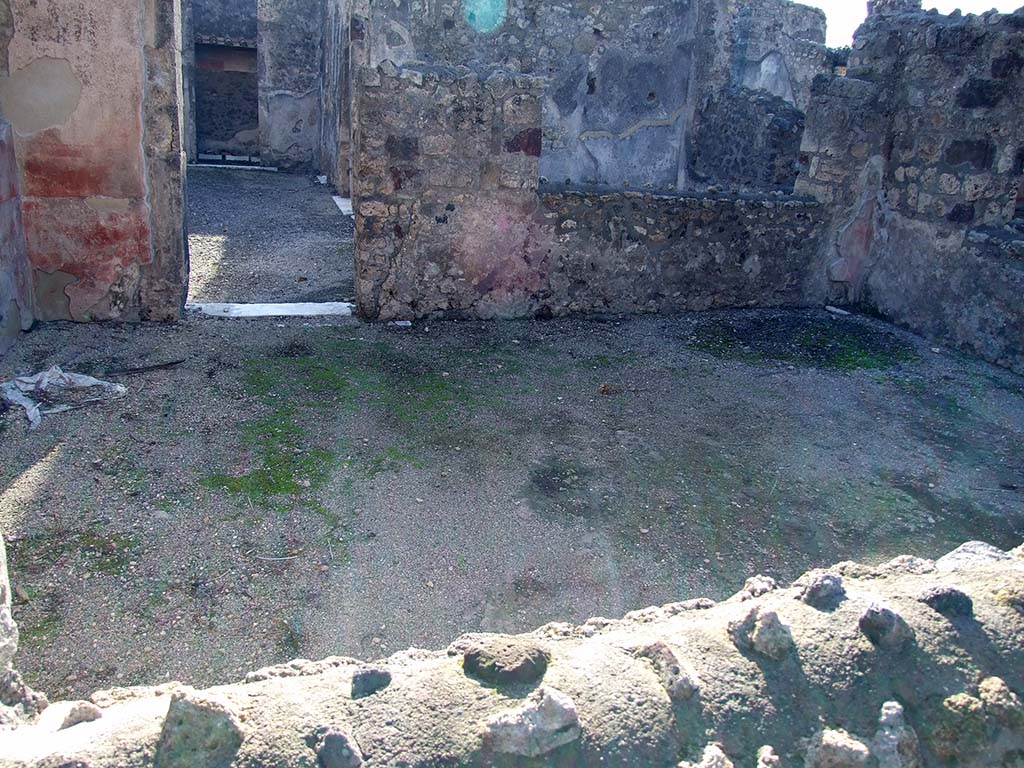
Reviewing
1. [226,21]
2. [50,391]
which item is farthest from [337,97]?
[50,391]

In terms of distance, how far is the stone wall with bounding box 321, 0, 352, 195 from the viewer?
11297 mm

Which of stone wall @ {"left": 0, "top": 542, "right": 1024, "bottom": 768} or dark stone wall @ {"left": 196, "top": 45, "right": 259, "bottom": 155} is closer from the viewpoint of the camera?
→ stone wall @ {"left": 0, "top": 542, "right": 1024, "bottom": 768}

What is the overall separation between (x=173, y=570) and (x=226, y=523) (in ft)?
1.14

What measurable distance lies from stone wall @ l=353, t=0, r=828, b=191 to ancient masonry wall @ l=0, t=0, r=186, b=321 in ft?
15.2

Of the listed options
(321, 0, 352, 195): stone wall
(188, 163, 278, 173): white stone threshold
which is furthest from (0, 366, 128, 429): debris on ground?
(188, 163, 278, 173): white stone threshold

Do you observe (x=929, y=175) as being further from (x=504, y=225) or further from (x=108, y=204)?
(x=108, y=204)

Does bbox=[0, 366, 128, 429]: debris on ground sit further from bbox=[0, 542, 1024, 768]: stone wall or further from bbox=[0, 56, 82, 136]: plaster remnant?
bbox=[0, 542, 1024, 768]: stone wall

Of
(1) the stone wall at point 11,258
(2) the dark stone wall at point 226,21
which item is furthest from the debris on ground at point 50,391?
(2) the dark stone wall at point 226,21

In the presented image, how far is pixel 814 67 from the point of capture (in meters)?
13.6

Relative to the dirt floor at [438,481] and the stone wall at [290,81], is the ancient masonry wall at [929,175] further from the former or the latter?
the stone wall at [290,81]

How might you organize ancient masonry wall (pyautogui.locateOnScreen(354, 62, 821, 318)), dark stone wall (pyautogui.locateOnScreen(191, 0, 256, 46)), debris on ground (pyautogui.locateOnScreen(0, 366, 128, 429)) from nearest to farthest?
debris on ground (pyautogui.locateOnScreen(0, 366, 128, 429)) < ancient masonry wall (pyautogui.locateOnScreen(354, 62, 821, 318)) < dark stone wall (pyautogui.locateOnScreen(191, 0, 256, 46))

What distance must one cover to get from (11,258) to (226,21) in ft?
43.8

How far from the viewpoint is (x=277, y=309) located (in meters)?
5.87

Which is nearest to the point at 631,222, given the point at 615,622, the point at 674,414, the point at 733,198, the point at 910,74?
the point at 733,198
